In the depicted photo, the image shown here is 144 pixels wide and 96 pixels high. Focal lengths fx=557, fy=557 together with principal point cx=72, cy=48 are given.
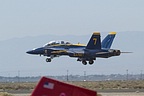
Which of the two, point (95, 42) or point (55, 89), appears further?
point (95, 42)

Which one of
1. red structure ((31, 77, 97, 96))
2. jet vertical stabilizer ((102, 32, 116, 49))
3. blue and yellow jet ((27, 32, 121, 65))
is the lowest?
red structure ((31, 77, 97, 96))

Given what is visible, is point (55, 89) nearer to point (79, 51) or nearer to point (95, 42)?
point (79, 51)

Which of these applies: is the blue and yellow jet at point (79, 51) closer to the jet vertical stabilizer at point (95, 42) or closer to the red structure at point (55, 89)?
the jet vertical stabilizer at point (95, 42)

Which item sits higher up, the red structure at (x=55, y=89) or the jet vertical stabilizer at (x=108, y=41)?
the jet vertical stabilizer at (x=108, y=41)

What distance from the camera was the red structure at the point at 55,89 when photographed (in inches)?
328

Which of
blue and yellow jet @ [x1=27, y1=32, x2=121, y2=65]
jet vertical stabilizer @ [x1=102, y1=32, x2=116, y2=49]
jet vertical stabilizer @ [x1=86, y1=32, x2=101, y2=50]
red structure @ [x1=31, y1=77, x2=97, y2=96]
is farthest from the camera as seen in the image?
jet vertical stabilizer @ [x1=102, y1=32, x2=116, y2=49]

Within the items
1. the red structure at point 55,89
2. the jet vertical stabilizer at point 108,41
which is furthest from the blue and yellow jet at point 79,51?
the red structure at point 55,89

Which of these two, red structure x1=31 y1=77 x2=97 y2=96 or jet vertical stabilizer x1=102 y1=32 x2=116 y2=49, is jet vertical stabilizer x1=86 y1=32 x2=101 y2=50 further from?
red structure x1=31 y1=77 x2=97 y2=96

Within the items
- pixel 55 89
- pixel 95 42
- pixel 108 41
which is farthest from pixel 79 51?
pixel 55 89

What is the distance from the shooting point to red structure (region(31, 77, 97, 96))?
27.4 feet

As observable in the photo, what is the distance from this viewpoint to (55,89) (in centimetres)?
836

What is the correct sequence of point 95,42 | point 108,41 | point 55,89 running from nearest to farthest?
point 55,89 → point 95,42 → point 108,41

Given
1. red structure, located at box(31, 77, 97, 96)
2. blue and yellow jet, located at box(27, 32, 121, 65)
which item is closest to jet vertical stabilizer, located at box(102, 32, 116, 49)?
blue and yellow jet, located at box(27, 32, 121, 65)

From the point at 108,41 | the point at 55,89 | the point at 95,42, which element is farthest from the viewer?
the point at 108,41
